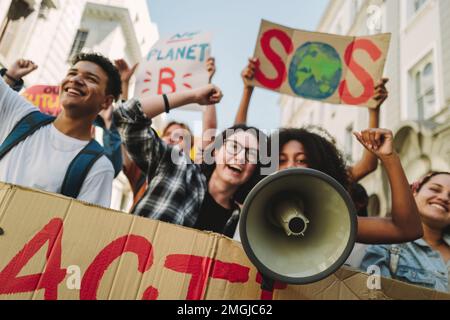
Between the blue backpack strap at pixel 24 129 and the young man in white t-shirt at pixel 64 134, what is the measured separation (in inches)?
0.6

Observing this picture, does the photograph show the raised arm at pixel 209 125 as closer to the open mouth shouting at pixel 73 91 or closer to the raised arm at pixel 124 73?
the raised arm at pixel 124 73

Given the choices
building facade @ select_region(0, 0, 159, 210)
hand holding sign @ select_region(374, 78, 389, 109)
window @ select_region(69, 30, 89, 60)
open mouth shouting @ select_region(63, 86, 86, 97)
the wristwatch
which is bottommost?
open mouth shouting @ select_region(63, 86, 86, 97)

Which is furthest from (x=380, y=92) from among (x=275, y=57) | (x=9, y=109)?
(x=9, y=109)

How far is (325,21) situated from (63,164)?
55.0 feet

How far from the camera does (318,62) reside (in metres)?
2.67

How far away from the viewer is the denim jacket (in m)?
1.50

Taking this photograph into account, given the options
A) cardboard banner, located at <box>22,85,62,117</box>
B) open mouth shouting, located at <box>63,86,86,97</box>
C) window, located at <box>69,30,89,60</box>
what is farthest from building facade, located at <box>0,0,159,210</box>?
open mouth shouting, located at <box>63,86,86,97</box>

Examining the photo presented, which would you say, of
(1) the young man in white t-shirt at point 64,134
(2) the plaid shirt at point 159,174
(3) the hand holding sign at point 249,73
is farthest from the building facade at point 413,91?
(1) the young man in white t-shirt at point 64,134

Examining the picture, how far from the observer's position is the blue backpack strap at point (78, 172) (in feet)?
4.53

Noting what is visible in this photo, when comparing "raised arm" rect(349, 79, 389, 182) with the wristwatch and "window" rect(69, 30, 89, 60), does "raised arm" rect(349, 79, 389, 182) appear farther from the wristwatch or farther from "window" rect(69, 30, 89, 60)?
"window" rect(69, 30, 89, 60)

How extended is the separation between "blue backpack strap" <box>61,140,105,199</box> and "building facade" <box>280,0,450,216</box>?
4543mm

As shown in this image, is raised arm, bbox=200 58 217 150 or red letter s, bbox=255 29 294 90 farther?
red letter s, bbox=255 29 294 90

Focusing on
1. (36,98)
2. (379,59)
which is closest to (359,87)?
(379,59)
